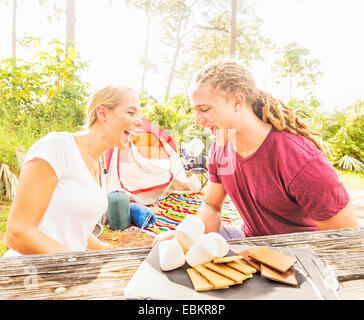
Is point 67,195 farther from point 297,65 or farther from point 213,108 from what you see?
point 297,65

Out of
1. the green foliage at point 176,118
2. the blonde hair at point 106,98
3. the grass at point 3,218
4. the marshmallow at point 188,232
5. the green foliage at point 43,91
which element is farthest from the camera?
the green foliage at point 176,118

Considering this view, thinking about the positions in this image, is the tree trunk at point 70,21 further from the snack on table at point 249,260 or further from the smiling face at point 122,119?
the snack on table at point 249,260

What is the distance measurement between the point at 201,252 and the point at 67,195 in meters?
0.72

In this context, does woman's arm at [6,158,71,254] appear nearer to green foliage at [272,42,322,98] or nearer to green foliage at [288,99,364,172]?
green foliage at [288,99,364,172]

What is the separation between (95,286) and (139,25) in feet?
39.5

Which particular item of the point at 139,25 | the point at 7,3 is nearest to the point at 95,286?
the point at 7,3

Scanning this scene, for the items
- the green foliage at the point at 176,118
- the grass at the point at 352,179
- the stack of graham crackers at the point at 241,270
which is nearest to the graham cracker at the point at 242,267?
the stack of graham crackers at the point at 241,270

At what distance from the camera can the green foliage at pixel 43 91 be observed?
468cm

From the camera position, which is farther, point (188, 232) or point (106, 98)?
point (106, 98)

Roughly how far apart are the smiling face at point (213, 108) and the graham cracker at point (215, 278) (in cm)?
81

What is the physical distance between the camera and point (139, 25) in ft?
36.4

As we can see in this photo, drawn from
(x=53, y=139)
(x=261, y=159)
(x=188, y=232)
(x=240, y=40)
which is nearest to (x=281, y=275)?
(x=188, y=232)

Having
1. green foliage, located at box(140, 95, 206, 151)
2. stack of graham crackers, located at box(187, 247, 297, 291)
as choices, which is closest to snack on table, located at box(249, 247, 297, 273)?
stack of graham crackers, located at box(187, 247, 297, 291)

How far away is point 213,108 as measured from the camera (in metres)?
1.28
